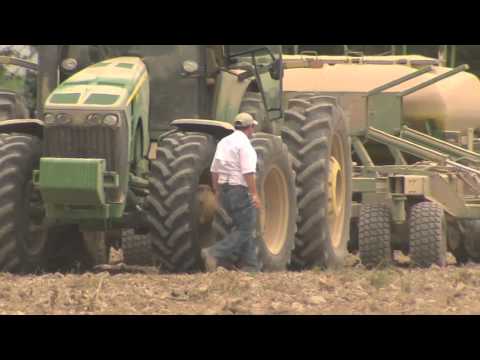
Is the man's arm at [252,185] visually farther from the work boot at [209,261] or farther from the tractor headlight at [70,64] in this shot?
the tractor headlight at [70,64]

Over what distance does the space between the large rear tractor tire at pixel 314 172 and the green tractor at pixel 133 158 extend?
36 centimetres

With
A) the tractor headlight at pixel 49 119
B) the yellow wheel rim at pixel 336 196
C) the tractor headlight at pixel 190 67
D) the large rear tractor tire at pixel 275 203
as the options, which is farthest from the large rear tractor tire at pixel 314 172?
the tractor headlight at pixel 49 119

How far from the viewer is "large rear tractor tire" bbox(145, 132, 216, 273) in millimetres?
13273

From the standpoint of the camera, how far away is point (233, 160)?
1346 cm

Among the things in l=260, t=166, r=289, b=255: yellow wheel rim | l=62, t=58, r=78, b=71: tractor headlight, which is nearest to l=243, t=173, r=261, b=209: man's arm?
l=260, t=166, r=289, b=255: yellow wheel rim

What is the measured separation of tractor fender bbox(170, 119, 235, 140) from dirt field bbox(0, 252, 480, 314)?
53.8 inches

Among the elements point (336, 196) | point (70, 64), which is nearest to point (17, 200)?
point (70, 64)

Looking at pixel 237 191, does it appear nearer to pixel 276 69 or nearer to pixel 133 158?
pixel 133 158

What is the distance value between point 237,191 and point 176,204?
60 centimetres

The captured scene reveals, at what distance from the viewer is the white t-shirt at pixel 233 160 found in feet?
44.2

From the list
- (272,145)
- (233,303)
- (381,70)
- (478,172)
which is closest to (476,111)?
(381,70)

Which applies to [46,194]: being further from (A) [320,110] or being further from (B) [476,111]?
(B) [476,111]

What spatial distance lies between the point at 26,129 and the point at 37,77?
969 mm

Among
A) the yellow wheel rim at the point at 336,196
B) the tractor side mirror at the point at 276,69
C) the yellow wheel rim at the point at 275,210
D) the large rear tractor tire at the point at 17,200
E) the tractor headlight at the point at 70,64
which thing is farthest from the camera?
the yellow wheel rim at the point at 336,196
